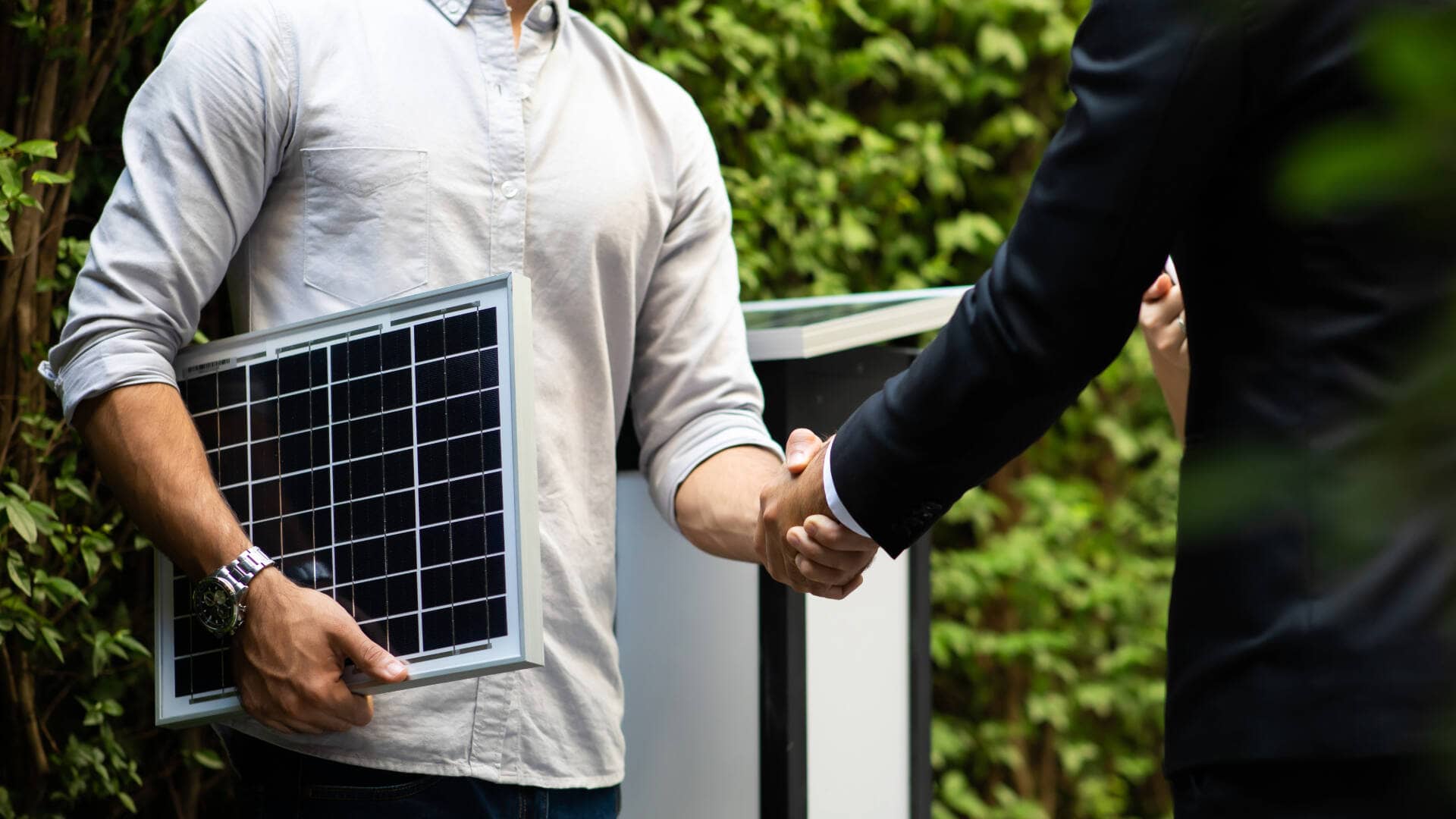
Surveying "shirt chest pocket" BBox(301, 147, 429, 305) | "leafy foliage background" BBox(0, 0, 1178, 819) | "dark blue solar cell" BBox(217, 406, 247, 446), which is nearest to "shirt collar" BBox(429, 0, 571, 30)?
"shirt chest pocket" BBox(301, 147, 429, 305)

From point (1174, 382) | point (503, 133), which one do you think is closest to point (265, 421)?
point (503, 133)

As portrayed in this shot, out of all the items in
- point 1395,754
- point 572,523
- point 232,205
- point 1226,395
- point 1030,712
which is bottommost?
point 1030,712

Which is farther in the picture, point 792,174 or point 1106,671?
point 1106,671

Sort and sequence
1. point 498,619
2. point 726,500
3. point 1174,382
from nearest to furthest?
point 498,619
point 726,500
point 1174,382

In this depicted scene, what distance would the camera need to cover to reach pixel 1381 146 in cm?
39

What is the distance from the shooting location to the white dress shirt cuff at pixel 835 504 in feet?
5.45

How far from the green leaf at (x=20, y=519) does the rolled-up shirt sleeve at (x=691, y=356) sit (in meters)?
0.80

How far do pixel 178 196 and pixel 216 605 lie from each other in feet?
1.49

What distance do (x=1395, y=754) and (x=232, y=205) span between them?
1299 millimetres

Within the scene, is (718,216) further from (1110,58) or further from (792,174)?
(792,174)

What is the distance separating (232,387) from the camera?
63.7 inches

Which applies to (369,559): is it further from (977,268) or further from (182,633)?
(977,268)

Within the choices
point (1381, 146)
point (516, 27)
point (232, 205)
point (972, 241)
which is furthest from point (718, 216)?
point (972, 241)

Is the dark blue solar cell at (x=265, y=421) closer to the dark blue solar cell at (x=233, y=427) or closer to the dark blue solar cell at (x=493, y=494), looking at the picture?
the dark blue solar cell at (x=233, y=427)
